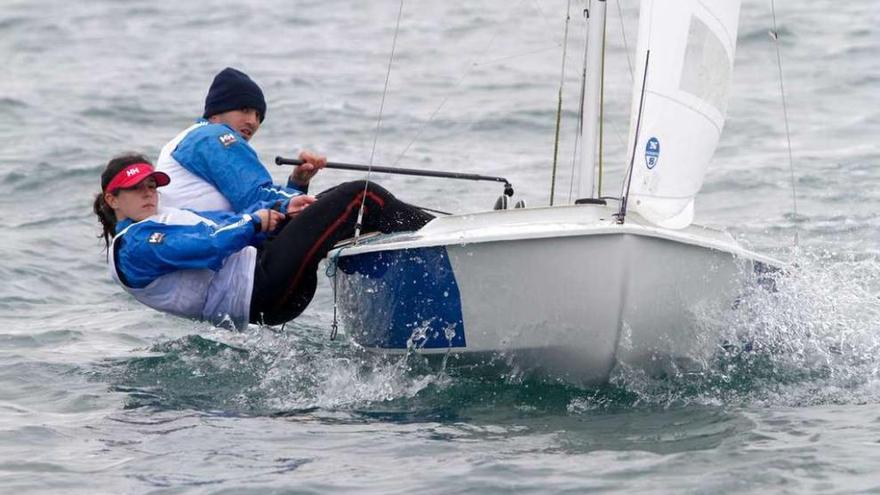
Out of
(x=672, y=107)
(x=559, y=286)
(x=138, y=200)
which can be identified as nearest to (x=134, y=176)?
(x=138, y=200)

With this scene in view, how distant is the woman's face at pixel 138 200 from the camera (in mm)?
5789

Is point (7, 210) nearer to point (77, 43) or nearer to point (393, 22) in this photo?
point (77, 43)

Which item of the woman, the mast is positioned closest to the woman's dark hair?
the woman

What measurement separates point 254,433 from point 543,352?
108 centimetres

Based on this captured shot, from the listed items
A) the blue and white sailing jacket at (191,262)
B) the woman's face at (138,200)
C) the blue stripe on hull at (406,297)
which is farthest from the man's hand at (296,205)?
the woman's face at (138,200)

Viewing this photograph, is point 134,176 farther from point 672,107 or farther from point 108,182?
point 672,107

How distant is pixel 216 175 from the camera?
19.7 feet

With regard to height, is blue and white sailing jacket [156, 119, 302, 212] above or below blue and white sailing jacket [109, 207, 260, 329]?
above

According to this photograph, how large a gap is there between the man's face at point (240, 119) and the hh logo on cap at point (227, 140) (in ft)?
0.67

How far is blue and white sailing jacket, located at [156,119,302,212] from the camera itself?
19.6 feet

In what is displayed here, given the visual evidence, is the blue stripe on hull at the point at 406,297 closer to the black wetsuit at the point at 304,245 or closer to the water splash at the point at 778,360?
the black wetsuit at the point at 304,245

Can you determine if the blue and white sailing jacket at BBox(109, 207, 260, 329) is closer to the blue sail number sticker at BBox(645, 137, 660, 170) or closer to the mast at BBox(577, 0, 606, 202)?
the mast at BBox(577, 0, 606, 202)

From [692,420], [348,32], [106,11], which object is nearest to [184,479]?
[692,420]

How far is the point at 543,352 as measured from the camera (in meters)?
5.32
